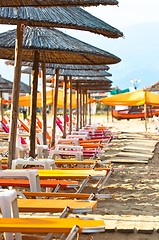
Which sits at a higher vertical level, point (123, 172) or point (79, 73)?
point (79, 73)

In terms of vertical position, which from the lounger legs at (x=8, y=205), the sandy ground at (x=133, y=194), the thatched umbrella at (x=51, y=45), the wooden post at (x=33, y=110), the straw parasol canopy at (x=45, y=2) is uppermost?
the straw parasol canopy at (x=45, y=2)

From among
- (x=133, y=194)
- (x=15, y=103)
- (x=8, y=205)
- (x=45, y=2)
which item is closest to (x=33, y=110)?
(x=15, y=103)

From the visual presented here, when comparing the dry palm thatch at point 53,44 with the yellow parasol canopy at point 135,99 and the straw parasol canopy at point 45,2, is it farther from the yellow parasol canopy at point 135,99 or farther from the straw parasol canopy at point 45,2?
the yellow parasol canopy at point 135,99

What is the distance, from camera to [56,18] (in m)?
5.50

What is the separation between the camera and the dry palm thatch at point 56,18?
5.35m

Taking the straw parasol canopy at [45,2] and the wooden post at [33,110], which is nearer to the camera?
the straw parasol canopy at [45,2]

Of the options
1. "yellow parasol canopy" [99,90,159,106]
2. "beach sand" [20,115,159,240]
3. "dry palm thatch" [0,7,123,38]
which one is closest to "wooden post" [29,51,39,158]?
"beach sand" [20,115,159,240]

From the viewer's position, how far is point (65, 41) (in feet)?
22.2

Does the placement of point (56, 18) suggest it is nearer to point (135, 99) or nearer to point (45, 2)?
point (45, 2)

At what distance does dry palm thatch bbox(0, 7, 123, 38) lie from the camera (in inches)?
211

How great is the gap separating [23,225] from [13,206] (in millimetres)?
433

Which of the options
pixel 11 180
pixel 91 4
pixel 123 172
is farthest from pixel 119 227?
pixel 123 172

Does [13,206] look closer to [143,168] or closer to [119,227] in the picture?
[119,227]

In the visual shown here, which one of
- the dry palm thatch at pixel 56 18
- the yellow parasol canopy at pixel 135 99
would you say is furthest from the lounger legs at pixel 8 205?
the yellow parasol canopy at pixel 135 99
